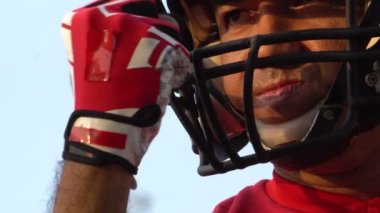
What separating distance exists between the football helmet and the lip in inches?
2.7

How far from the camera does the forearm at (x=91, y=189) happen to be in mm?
2885

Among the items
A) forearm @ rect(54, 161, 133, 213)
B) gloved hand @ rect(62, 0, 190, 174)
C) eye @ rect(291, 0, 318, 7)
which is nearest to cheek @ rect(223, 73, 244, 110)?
eye @ rect(291, 0, 318, 7)

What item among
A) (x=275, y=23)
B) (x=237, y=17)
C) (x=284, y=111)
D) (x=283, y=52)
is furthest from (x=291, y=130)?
(x=237, y=17)

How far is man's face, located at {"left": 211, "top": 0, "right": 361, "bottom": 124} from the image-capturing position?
125 inches

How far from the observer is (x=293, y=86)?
3.17 meters

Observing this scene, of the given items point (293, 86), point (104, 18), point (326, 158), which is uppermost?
point (104, 18)

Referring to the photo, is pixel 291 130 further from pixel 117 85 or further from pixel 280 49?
pixel 117 85

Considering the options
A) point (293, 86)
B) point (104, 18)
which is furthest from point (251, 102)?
point (104, 18)

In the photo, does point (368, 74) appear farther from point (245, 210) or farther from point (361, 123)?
point (245, 210)

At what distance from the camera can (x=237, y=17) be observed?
11.5ft

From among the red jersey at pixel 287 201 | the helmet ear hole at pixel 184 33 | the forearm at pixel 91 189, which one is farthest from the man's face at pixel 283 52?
the forearm at pixel 91 189

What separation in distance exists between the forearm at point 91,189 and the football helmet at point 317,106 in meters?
0.33

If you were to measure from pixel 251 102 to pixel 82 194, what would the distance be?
488 mm

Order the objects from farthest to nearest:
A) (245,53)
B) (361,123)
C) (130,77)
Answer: (245,53)
(361,123)
(130,77)
